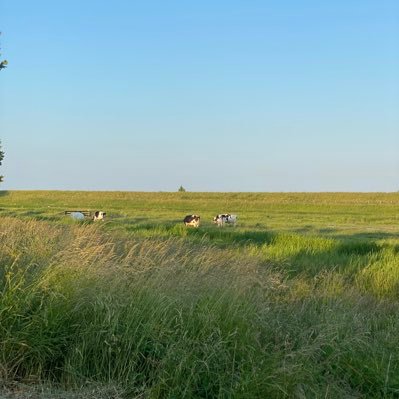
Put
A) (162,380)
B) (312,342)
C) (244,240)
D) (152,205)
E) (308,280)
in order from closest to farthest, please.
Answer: (162,380)
(312,342)
(308,280)
(244,240)
(152,205)

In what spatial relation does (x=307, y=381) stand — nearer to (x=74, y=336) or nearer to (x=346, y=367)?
(x=346, y=367)

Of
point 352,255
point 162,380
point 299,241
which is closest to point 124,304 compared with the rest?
point 162,380

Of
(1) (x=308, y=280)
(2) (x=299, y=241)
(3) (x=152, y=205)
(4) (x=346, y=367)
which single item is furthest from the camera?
(3) (x=152, y=205)

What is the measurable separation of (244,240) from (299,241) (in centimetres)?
184

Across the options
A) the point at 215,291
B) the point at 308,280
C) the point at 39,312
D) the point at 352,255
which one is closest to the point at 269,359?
the point at 215,291

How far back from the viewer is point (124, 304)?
486cm

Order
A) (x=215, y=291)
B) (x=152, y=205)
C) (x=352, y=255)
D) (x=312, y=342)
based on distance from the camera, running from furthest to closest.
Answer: (x=152, y=205) < (x=352, y=255) < (x=215, y=291) < (x=312, y=342)

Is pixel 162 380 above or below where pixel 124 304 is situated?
below

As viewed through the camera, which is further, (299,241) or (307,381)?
(299,241)

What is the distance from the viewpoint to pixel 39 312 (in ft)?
15.2

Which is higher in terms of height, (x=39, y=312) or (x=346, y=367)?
(x=39, y=312)

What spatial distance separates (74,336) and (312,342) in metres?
2.24

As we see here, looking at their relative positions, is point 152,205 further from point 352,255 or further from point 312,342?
point 312,342

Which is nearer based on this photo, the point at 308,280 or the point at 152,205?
the point at 308,280
